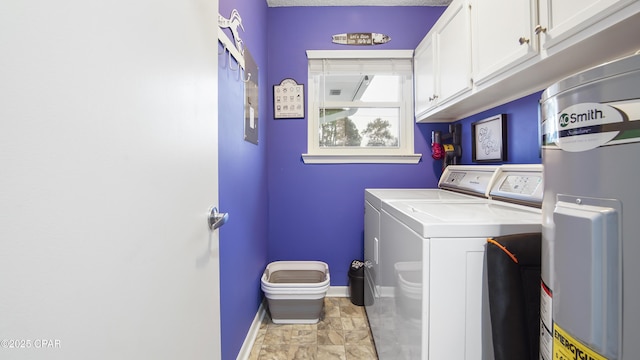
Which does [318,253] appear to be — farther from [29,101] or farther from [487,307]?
[29,101]

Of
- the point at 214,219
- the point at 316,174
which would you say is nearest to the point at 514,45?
the point at 214,219

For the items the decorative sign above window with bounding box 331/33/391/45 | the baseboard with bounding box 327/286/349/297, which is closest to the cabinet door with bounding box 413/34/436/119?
the decorative sign above window with bounding box 331/33/391/45

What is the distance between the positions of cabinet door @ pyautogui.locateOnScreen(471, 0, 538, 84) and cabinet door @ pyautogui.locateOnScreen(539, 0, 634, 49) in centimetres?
6

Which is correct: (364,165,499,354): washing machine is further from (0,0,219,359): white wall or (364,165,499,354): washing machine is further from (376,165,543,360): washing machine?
(0,0,219,359): white wall

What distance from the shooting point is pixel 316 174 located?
8.21 ft

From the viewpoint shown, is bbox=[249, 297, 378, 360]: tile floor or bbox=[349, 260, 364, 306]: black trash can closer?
bbox=[249, 297, 378, 360]: tile floor

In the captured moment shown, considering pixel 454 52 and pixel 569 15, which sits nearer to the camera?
pixel 569 15

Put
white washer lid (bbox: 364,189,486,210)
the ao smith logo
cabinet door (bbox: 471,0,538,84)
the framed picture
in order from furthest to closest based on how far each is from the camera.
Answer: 1. the framed picture
2. white washer lid (bbox: 364,189,486,210)
3. cabinet door (bbox: 471,0,538,84)
4. the ao smith logo

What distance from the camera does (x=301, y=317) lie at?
78.7 inches

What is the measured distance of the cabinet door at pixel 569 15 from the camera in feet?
2.57

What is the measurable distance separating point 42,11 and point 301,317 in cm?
211

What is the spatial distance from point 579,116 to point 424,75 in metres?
1.94

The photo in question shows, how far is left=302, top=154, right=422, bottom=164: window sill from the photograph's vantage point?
2.46 metres

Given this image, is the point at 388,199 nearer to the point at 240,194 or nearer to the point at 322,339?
the point at 240,194
